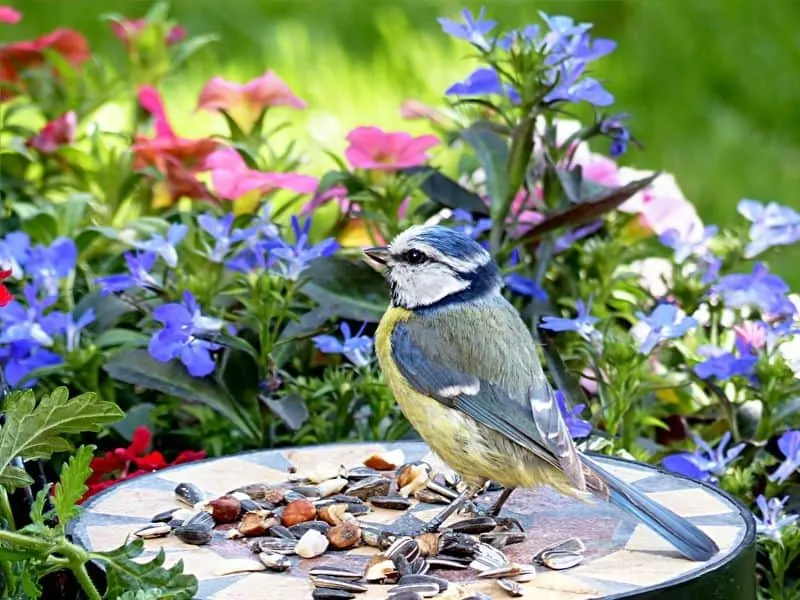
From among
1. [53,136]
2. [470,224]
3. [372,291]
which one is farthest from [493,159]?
[53,136]

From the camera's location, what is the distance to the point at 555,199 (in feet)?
10.9

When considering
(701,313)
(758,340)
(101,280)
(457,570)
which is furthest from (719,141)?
(457,570)

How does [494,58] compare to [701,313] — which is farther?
[701,313]

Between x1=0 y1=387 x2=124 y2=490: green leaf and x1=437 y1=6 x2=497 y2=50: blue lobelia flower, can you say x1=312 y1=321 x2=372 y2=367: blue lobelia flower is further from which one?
x1=0 y1=387 x2=124 y2=490: green leaf

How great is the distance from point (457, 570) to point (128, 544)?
0.48 metres

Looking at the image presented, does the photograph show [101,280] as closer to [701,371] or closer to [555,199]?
[555,199]

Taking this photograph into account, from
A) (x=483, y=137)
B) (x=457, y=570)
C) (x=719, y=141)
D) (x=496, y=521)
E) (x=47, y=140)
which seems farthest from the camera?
(x=719, y=141)

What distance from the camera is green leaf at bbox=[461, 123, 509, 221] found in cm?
323

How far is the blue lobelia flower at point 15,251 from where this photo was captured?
A: 3070 mm

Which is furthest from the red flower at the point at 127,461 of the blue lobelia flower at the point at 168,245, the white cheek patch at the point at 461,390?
the white cheek patch at the point at 461,390

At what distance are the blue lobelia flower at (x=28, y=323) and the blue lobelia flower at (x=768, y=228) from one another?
1.54 metres

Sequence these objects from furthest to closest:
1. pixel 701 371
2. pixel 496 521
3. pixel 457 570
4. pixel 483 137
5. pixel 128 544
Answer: pixel 483 137
pixel 701 371
pixel 496 521
pixel 457 570
pixel 128 544

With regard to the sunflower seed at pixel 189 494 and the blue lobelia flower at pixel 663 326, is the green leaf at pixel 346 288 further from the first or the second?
the sunflower seed at pixel 189 494

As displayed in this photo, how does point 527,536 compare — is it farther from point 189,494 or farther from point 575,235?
point 575,235
